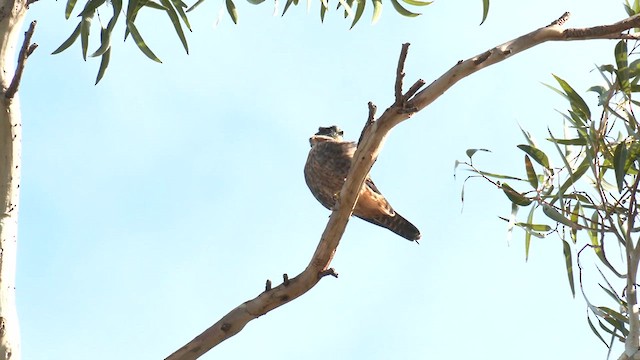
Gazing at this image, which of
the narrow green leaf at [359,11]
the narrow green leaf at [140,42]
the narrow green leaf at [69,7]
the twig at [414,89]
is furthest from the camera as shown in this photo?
the narrow green leaf at [359,11]

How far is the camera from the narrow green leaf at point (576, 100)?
3555 millimetres

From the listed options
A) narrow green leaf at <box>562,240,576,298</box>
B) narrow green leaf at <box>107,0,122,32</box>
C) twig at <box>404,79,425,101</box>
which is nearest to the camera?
twig at <box>404,79,425,101</box>

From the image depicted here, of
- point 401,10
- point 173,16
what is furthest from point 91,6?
point 401,10

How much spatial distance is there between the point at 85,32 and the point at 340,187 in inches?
87.7

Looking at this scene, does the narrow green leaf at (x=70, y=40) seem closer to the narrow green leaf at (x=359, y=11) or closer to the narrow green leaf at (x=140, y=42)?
the narrow green leaf at (x=140, y=42)

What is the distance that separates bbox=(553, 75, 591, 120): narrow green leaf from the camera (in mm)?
3555

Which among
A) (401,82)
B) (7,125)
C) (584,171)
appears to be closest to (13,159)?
(7,125)

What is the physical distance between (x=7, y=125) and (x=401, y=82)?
123 cm

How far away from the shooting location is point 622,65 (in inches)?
136

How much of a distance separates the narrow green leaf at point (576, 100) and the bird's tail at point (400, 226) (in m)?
2.02

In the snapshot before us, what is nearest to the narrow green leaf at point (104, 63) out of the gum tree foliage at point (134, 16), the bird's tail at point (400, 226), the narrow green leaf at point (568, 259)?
the gum tree foliage at point (134, 16)

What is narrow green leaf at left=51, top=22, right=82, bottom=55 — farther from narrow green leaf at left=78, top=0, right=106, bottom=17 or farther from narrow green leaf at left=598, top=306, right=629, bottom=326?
narrow green leaf at left=598, top=306, right=629, bottom=326

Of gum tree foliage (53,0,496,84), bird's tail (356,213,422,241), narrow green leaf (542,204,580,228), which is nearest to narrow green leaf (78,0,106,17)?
gum tree foliage (53,0,496,84)

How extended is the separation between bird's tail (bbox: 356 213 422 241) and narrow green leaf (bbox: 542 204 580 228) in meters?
2.12
